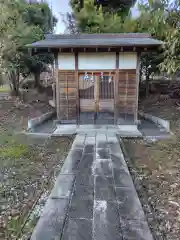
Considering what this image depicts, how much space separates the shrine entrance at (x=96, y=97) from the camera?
7.70 m

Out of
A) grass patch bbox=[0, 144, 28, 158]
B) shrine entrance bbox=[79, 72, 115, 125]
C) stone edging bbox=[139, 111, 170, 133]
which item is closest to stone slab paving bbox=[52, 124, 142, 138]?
shrine entrance bbox=[79, 72, 115, 125]

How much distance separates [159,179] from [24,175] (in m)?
2.61

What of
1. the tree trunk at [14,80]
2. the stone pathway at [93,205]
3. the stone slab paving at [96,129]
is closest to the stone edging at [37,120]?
the stone slab paving at [96,129]

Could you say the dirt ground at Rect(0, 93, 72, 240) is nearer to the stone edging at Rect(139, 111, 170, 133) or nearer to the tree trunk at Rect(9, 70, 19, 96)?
the stone edging at Rect(139, 111, 170, 133)

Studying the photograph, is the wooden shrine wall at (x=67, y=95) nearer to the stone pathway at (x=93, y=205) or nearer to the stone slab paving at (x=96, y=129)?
the stone slab paving at (x=96, y=129)

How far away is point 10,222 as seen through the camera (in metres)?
2.84

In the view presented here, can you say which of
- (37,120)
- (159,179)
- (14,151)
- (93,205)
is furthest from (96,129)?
(93,205)

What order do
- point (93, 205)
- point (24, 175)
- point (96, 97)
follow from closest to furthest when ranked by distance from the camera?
A: 1. point (93, 205)
2. point (24, 175)
3. point (96, 97)

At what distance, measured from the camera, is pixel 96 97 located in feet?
26.0

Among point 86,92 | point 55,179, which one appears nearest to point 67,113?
point 86,92

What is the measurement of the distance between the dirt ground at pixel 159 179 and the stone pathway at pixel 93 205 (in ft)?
0.70

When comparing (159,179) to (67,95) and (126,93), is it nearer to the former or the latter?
(126,93)

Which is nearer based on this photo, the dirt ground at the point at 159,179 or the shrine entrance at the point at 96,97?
the dirt ground at the point at 159,179

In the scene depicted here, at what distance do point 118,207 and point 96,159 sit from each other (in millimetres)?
1838
